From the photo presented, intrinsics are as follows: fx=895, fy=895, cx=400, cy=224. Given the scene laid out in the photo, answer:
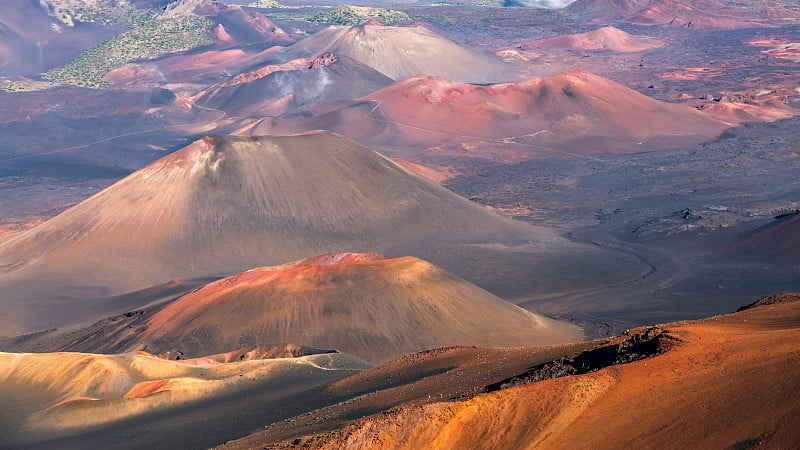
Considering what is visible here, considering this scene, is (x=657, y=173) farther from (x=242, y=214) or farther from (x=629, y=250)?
(x=242, y=214)

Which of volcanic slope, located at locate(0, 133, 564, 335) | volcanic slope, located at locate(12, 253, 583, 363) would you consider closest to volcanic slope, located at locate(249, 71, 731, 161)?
volcanic slope, located at locate(0, 133, 564, 335)

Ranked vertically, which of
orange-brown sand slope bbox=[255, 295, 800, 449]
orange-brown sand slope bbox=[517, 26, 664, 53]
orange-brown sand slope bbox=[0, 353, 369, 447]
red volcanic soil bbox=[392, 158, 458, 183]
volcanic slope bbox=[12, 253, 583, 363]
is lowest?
red volcanic soil bbox=[392, 158, 458, 183]

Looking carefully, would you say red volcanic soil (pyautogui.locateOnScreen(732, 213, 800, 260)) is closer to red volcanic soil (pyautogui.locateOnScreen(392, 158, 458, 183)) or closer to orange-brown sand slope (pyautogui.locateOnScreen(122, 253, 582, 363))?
orange-brown sand slope (pyautogui.locateOnScreen(122, 253, 582, 363))

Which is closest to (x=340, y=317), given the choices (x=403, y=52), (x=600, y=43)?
(x=403, y=52)

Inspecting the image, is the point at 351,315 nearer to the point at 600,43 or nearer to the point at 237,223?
the point at 237,223

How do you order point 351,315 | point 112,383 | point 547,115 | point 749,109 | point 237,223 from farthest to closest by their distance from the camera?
1. point 749,109
2. point 547,115
3. point 237,223
4. point 351,315
5. point 112,383

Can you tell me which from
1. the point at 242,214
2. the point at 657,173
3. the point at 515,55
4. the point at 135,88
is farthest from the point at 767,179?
the point at 135,88
